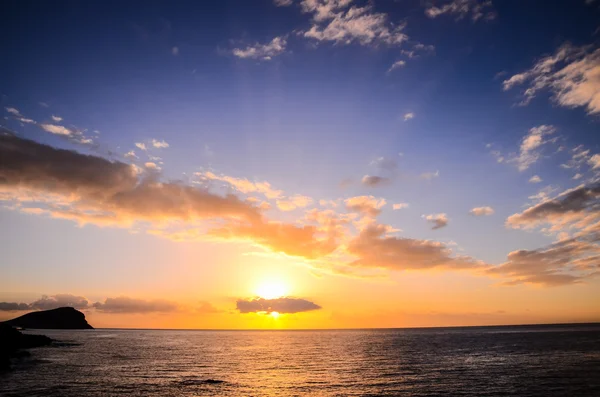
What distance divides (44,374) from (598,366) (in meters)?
95.5

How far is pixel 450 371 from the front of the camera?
6300 cm

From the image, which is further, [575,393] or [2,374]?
[2,374]

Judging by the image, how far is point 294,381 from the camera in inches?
2169

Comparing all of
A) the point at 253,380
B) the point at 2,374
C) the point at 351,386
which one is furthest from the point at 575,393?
the point at 2,374

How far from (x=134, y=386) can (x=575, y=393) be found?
57454mm

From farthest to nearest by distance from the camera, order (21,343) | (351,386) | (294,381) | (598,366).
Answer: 1. (21,343)
2. (598,366)
3. (294,381)
4. (351,386)

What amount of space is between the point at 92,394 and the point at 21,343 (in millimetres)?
93088

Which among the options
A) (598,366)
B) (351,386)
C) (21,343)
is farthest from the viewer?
(21,343)

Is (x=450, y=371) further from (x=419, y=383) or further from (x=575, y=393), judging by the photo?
(x=575, y=393)

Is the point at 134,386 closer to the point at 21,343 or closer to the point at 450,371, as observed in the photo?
the point at 450,371

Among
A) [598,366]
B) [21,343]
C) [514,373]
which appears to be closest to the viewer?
[514,373]

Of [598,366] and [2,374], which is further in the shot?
[598,366]

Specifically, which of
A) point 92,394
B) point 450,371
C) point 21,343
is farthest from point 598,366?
point 21,343

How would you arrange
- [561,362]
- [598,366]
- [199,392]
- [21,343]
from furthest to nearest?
[21,343], [561,362], [598,366], [199,392]
